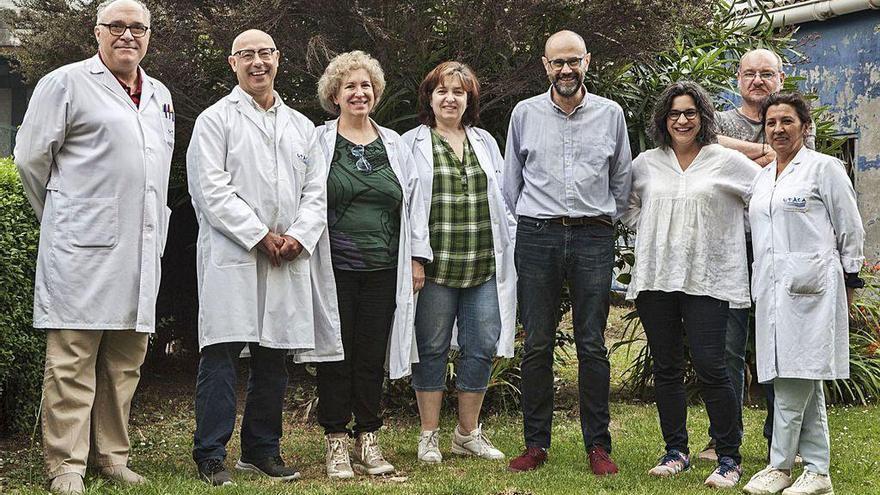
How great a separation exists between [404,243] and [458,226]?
0.38 meters

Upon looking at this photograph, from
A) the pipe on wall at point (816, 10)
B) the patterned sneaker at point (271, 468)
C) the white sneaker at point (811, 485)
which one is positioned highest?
the pipe on wall at point (816, 10)

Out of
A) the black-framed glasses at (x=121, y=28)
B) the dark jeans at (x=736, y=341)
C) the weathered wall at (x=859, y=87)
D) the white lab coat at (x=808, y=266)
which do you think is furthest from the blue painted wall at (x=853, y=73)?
the black-framed glasses at (x=121, y=28)

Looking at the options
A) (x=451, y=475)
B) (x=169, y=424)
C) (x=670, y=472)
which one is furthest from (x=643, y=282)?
(x=169, y=424)

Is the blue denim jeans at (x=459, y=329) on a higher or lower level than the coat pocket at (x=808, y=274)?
lower

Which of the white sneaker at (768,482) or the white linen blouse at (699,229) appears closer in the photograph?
the white sneaker at (768,482)

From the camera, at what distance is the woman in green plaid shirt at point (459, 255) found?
212 inches

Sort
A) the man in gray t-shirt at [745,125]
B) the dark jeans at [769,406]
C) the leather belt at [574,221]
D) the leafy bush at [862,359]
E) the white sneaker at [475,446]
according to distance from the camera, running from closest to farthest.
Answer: the leather belt at [574,221], the dark jeans at [769,406], the man in gray t-shirt at [745,125], the white sneaker at [475,446], the leafy bush at [862,359]

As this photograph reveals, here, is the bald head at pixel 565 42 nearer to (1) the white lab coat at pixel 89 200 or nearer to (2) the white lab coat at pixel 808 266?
(2) the white lab coat at pixel 808 266

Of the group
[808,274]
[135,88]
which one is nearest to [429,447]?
[808,274]

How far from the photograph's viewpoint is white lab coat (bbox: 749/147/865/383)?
15.2 feet

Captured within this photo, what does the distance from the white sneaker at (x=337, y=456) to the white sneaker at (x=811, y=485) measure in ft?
6.90

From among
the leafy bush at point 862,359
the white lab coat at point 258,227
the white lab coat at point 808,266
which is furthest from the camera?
the leafy bush at point 862,359

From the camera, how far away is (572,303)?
5.21 metres

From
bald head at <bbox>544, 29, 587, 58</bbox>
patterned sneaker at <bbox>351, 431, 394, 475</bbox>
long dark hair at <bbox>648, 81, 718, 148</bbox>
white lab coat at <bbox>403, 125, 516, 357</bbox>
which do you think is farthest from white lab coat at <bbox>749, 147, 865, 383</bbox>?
patterned sneaker at <bbox>351, 431, 394, 475</bbox>
